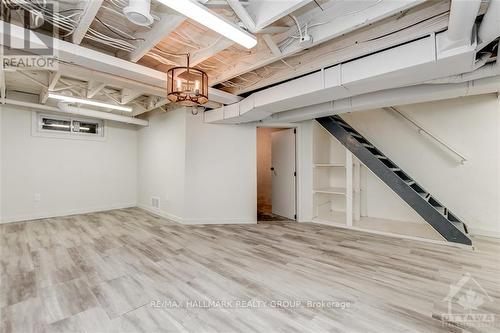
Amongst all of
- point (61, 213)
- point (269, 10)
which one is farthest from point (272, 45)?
point (61, 213)

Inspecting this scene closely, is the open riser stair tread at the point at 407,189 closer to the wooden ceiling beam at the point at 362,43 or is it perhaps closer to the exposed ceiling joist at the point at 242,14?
the wooden ceiling beam at the point at 362,43

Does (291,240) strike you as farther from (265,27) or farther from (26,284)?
(26,284)

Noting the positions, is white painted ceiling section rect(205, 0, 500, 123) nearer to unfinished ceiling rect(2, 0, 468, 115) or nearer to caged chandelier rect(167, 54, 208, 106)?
unfinished ceiling rect(2, 0, 468, 115)

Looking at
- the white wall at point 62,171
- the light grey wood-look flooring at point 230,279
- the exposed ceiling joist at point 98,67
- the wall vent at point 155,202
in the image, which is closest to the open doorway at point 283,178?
the light grey wood-look flooring at point 230,279

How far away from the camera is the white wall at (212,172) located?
4.48 meters

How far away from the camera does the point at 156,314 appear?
68.3 inches

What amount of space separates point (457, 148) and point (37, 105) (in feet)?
25.3

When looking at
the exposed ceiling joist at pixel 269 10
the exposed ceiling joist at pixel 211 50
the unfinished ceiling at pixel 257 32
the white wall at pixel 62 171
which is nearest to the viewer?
the exposed ceiling joist at pixel 269 10

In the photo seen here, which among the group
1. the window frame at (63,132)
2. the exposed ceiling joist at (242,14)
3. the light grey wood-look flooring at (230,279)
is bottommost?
the light grey wood-look flooring at (230,279)

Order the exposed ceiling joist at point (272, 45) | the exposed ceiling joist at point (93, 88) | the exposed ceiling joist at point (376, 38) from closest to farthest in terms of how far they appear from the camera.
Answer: the exposed ceiling joist at point (376, 38) → the exposed ceiling joist at point (272, 45) → the exposed ceiling joist at point (93, 88)

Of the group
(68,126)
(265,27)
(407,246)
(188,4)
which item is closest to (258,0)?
(265,27)

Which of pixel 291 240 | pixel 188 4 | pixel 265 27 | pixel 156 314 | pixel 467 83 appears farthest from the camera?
pixel 291 240

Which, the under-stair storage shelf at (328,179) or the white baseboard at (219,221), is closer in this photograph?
the white baseboard at (219,221)

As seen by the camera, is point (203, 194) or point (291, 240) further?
point (203, 194)
